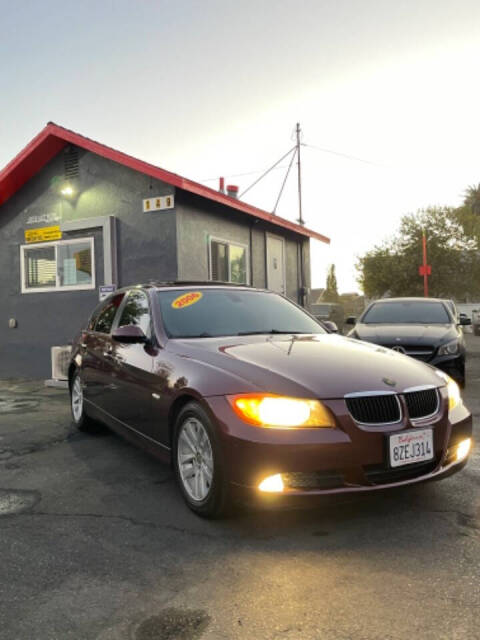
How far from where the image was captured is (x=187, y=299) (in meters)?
4.50

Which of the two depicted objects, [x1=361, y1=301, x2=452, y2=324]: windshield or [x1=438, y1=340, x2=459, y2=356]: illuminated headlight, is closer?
[x1=438, y1=340, x2=459, y2=356]: illuminated headlight

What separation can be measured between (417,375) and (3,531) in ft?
8.81

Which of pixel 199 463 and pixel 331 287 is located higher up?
pixel 331 287

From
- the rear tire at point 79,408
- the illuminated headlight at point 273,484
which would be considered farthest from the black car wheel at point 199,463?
the rear tire at point 79,408

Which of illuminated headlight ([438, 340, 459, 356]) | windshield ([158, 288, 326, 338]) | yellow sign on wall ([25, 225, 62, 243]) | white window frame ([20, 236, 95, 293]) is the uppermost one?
yellow sign on wall ([25, 225, 62, 243])

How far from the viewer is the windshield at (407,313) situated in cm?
897

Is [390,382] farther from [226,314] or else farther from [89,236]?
[89,236]

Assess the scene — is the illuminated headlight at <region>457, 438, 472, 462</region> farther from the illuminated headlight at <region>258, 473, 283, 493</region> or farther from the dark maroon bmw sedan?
the illuminated headlight at <region>258, 473, 283, 493</region>

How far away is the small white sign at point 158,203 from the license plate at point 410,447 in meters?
7.23

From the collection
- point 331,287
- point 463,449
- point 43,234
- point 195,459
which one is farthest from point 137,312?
point 331,287

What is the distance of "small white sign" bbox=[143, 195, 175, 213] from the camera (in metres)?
9.45

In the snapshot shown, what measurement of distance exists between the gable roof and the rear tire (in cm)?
421

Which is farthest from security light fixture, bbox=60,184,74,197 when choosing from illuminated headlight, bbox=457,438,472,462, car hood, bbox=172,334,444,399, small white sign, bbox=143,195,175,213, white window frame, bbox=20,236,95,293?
illuminated headlight, bbox=457,438,472,462

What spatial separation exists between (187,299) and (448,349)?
4592 mm
